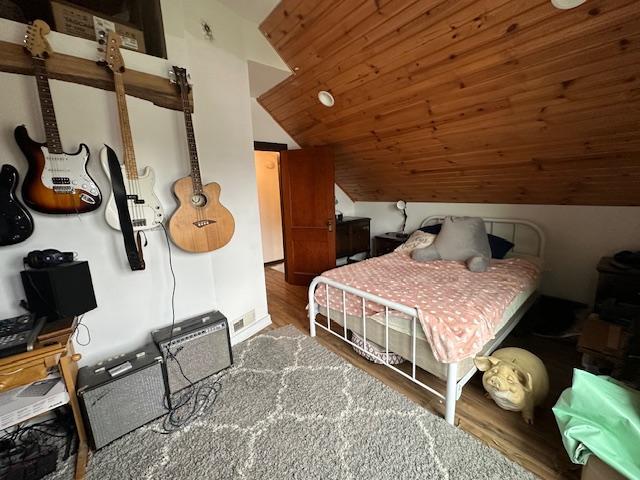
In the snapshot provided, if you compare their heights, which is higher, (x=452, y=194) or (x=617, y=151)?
(x=617, y=151)

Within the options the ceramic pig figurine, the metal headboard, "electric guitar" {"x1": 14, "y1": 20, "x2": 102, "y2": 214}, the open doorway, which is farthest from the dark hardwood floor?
the open doorway

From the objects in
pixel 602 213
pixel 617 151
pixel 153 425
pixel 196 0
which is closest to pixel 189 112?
pixel 196 0

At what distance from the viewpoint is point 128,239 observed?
5.65 feet

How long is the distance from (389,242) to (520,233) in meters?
1.48

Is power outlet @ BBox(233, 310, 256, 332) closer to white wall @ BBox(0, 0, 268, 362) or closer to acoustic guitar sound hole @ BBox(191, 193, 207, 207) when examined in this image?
white wall @ BBox(0, 0, 268, 362)

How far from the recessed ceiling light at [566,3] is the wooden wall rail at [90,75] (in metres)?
2.26

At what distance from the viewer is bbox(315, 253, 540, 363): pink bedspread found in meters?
1.49

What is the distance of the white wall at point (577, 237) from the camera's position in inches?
92.2

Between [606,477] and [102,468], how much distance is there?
2217 millimetres

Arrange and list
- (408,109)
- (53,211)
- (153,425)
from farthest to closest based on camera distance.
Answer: (408,109), (153,425), (53,211)

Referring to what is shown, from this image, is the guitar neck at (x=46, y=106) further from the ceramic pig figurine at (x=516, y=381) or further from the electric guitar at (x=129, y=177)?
the ceramic pig figurine at (x=516, y=381)

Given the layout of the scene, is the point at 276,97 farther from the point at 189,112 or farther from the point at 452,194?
the point at 452,194

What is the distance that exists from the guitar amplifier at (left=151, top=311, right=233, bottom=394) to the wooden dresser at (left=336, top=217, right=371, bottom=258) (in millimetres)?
2353

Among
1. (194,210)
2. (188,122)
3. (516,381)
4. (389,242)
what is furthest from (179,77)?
(389,242)
